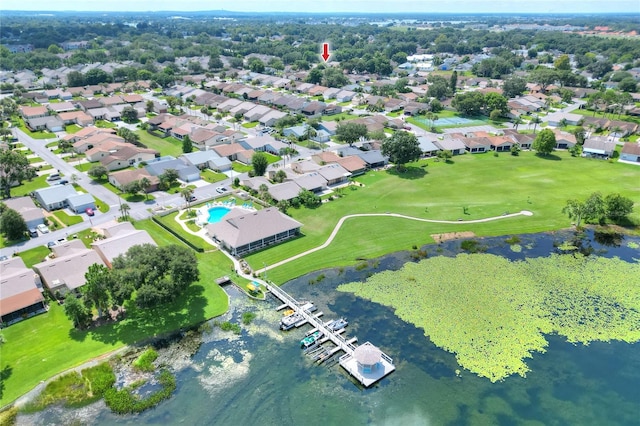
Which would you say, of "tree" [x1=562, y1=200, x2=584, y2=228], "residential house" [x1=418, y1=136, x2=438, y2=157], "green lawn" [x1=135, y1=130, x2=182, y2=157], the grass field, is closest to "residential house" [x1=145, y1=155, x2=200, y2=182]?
"green lawn" [x1=135, y1=130, x2=182, y2=157]

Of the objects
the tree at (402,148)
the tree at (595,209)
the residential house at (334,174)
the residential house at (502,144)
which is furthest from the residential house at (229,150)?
the tree at (595,209)

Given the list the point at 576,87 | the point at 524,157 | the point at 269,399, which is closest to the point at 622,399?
the point at 269,399

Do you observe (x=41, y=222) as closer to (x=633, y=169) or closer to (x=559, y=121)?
(x=633, y=169)

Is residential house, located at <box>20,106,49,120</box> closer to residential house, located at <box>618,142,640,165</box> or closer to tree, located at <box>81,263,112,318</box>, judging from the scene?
tree, located at <box>81,263,112,318</box>

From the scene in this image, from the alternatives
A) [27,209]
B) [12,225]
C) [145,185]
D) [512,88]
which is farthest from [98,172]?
[512,88]

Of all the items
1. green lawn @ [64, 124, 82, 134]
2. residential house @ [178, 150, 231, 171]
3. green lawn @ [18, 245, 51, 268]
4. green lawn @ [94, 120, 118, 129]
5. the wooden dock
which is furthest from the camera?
green lawn @ [94, 120, 118, 129]

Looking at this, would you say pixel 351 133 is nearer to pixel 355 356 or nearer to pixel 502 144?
pixel 502 144
